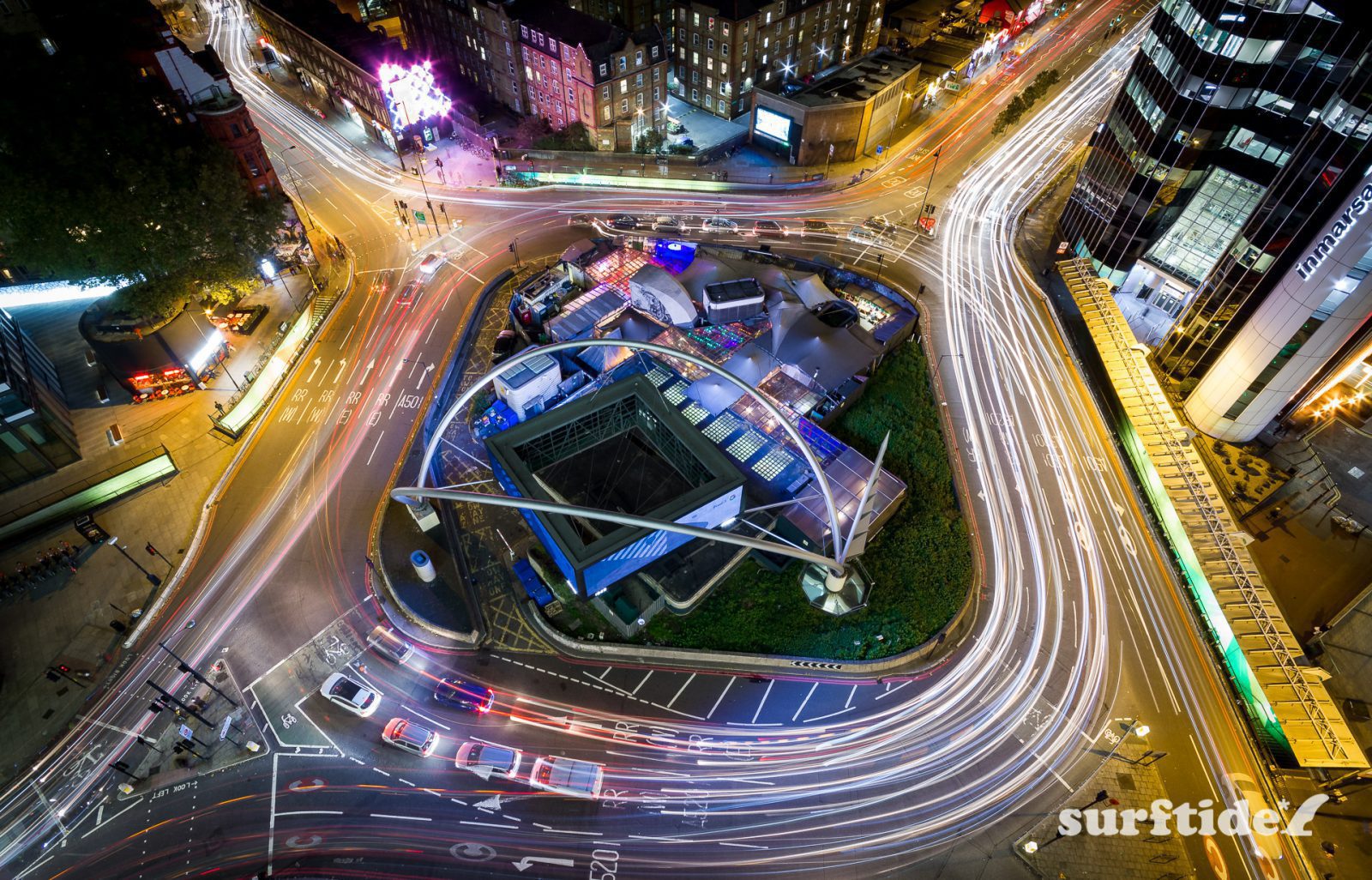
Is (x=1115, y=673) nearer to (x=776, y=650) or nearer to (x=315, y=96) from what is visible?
(x=776, y=650)

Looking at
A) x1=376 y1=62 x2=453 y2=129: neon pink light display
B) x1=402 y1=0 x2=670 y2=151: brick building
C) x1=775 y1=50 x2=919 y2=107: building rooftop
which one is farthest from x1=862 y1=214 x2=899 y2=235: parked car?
x1=376 y1=62 x2=453 y2=129: neon pink light display

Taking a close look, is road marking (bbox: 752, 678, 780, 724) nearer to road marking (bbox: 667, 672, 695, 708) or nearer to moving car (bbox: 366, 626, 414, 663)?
road marking (bbox: 667, 672, 695, 708)

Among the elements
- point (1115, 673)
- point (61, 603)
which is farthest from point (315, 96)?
point (1115, 673)

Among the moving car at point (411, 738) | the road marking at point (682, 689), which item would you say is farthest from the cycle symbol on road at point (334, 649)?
the road marking at point (682, 689)

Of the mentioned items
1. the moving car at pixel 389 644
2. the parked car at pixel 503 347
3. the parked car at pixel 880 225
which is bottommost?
the moving car at pixel 389 644

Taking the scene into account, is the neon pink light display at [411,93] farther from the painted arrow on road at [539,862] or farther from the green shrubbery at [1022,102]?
the painted arrow on road at [539,862]
